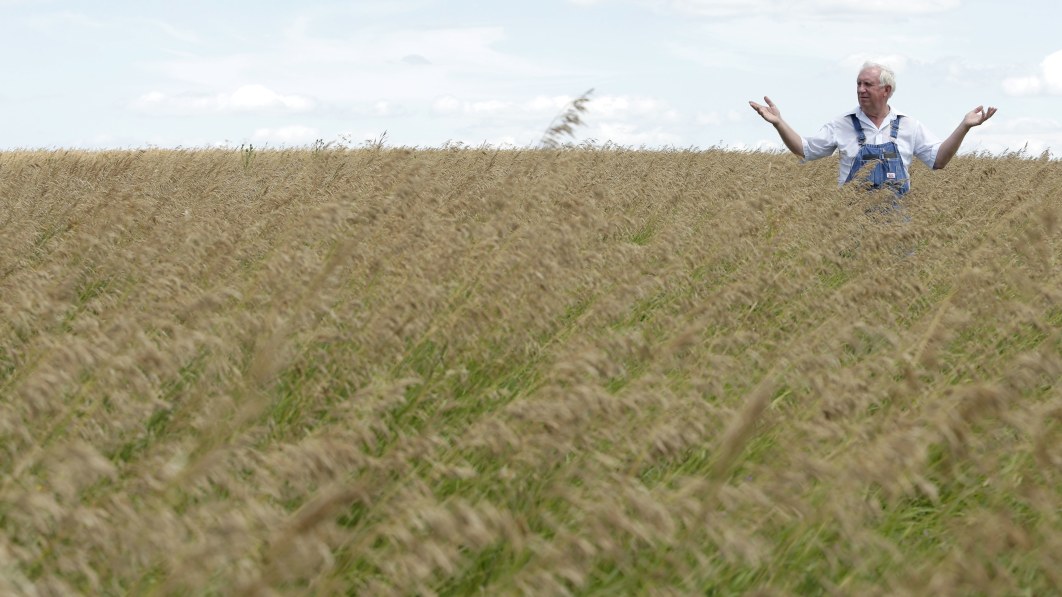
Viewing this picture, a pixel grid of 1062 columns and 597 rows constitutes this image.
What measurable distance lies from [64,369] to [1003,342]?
419 cm

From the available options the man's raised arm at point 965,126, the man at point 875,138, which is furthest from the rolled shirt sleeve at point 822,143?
the man's raised arm at point 965,126

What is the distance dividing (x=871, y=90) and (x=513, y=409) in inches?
194

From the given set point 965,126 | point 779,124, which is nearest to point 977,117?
point 965,126

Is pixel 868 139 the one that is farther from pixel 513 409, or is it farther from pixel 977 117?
pixel 513 409

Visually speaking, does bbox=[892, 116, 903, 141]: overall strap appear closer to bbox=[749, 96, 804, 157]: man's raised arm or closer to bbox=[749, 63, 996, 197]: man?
bbox=[749, 63, 996, 197]: man

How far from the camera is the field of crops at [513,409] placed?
6.82ft

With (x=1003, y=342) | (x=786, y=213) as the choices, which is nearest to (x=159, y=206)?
(x=786, y=213)

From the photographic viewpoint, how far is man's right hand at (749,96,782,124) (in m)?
6.63

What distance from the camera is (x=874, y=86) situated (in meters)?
6.55

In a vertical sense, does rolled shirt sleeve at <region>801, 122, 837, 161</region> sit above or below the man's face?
below

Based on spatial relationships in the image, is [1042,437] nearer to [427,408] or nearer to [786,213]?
[427,408]

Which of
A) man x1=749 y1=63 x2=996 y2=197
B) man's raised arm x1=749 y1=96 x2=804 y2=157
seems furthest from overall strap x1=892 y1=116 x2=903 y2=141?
man's raised arm x1=749 y1=96 x2=804 y2=157

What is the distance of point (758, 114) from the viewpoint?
6.66 meters

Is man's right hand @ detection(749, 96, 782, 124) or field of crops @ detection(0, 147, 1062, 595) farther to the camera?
man's right hand @ detection(749, 96, 782, 124)
